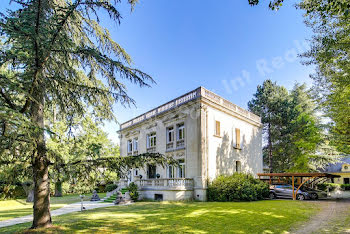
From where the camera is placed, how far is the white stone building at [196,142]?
54.3 ft

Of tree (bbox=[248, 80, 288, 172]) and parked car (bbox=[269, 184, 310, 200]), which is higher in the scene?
tree (bbox=[248, 80, 288, 172])

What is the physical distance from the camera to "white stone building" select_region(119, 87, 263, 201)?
16539 mm

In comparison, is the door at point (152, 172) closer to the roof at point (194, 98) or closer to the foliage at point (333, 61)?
the roof at point (194, 98)

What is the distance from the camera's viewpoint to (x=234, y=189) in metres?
15.1

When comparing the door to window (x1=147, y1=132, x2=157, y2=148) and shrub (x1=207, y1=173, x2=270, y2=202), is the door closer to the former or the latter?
window (x1=147, y1=132, x2=157, y2=148)

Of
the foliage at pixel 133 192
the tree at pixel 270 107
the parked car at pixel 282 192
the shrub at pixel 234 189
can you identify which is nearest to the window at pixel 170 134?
the foliage at pixel 133 192

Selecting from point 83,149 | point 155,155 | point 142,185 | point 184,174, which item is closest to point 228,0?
point 155,155

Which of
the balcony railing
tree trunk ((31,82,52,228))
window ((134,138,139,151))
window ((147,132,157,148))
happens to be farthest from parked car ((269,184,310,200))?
tree trunk ((31,82,52,228))

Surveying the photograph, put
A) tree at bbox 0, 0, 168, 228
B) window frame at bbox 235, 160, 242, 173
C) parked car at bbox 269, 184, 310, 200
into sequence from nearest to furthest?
1. tree at bbox 0, 0, 168, 228
2. parked car at bbox 269, 184, 310, 200
3. window frame at bbox 235, 160, 242, 173

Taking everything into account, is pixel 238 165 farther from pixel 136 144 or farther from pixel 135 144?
pixel 135 144

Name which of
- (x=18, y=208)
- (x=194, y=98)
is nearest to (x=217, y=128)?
(x=194, y=98)

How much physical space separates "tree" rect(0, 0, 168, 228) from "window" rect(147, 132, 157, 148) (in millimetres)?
13105

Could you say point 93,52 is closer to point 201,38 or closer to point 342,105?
point 201,38

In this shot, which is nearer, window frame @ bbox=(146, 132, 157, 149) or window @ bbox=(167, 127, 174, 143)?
window @ bbox=(167, 127, 174, 143)
